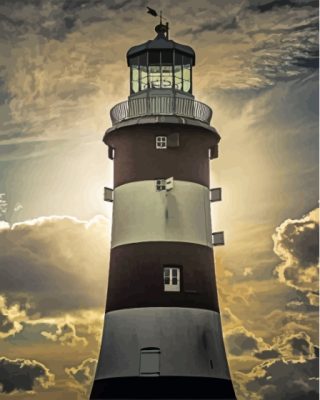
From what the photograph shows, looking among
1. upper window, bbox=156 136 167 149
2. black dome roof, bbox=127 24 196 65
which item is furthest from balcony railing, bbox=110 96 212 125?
black dome roof, bbox=127 24 196 65

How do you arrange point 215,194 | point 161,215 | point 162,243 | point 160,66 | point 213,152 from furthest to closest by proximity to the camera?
point 213,152 < point 160,66 < point 215,194 < point 161,215 < point 162,243

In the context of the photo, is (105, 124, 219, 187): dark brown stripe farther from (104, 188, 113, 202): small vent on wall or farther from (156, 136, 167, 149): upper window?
(104, 188, 113, 202): small vent on wall

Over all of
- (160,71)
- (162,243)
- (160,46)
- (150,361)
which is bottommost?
(150,361)

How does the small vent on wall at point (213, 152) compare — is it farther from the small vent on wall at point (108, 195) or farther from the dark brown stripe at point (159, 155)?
the small vent on wall at point (108, 195)

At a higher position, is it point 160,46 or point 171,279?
point 160,46

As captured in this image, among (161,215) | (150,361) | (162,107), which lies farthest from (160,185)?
(150,361)

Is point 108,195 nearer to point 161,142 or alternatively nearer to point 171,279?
point 161,142

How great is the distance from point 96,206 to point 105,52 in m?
4.10

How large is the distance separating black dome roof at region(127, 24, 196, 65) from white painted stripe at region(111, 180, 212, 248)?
323 cm

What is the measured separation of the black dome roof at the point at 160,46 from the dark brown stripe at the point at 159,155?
1.86m

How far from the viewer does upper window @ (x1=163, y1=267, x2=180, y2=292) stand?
69.9ft

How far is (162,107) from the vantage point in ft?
73.7

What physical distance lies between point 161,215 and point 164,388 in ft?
13.0

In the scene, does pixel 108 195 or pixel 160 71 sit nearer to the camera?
pixel 108 195
